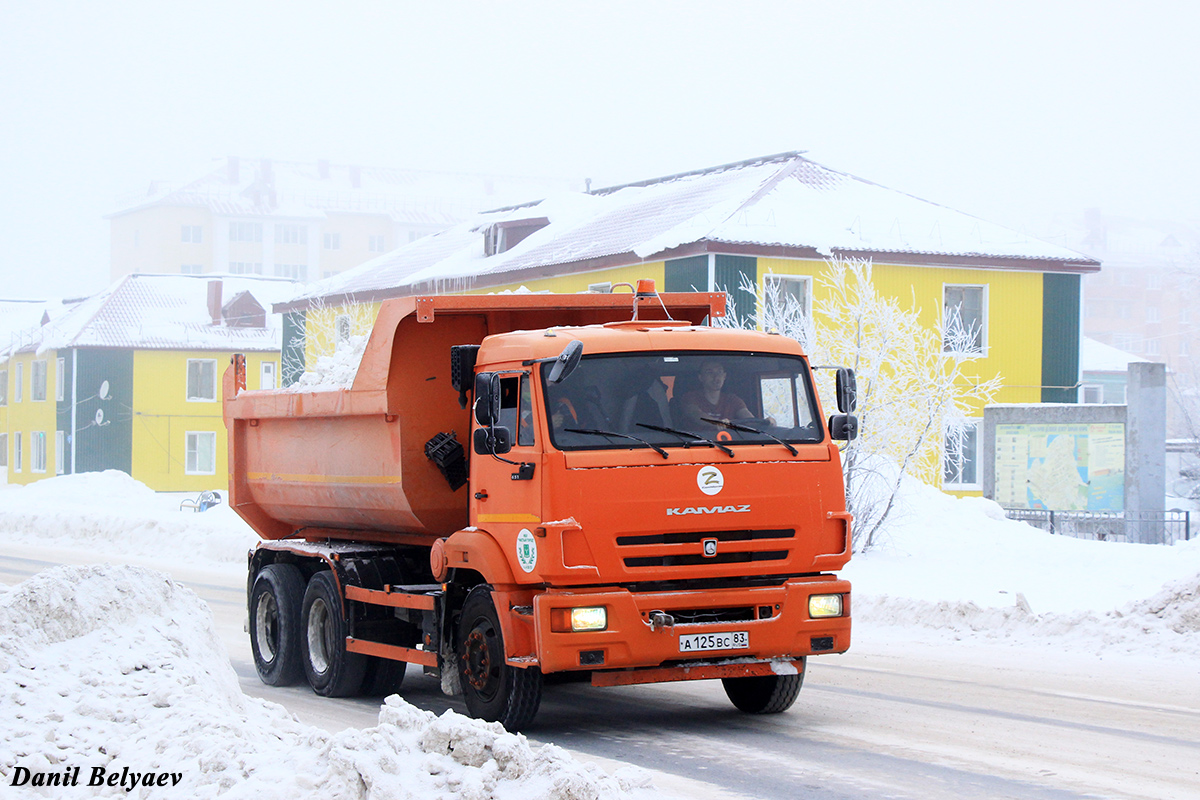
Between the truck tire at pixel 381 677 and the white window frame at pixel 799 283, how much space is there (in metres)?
21.2

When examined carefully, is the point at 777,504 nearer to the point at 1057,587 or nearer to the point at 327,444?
the point at 327,444

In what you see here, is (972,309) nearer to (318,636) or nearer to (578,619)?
(318,636)

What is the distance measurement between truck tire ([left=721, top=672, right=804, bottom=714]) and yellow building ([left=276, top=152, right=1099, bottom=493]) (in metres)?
20.9

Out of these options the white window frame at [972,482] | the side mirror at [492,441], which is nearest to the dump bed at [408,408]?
the side mirror at [492,441]

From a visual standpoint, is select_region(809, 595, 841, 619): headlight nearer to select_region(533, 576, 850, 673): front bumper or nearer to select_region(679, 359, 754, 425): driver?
select_region(533, 576, 850, 673): front bumper

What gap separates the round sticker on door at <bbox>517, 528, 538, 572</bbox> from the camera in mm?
8484

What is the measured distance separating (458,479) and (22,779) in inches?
162

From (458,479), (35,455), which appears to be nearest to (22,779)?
(458,479)

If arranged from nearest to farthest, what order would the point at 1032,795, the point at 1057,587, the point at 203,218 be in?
the point at 1032,795 < the point at 1057,587 < the point at 203,218

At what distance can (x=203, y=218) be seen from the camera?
117 m

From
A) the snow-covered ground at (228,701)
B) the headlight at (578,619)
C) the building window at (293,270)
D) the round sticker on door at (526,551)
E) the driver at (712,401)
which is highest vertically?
the building window at (293,270)

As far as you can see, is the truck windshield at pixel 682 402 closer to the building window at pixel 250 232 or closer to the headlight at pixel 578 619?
the headlight at pixel 578 619

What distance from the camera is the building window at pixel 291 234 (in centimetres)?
11881

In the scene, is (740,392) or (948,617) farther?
(948,617)
